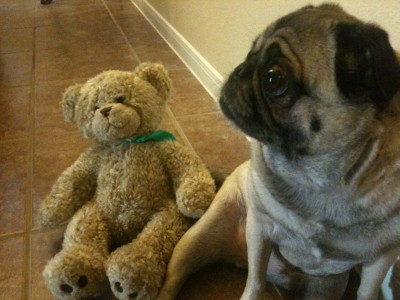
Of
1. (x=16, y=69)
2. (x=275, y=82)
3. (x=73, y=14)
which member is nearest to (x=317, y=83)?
(x=275, y=82)

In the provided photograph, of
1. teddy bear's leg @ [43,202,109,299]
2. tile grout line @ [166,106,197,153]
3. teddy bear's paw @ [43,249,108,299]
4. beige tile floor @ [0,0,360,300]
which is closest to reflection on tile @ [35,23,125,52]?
beige tile floor @ [0,0,360,300]

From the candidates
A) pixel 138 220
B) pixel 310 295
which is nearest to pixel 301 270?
pixel 310 295

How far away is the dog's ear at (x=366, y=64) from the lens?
55 centimetres

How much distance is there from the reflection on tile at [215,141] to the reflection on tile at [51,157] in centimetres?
37

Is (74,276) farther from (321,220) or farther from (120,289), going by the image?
(321,220)

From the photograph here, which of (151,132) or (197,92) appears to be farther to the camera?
(197,92)

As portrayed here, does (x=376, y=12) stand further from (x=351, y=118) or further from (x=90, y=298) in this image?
(x=90, y=298)

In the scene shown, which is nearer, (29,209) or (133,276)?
(133,276)

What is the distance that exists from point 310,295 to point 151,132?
1.71ft

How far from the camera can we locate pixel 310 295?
0.90 m

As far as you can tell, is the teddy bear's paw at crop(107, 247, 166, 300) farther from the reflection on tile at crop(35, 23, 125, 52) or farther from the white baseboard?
the reflection on tile at crop(35, 23, 125, 52)

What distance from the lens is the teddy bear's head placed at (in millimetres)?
961

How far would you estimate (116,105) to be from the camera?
0.96 m

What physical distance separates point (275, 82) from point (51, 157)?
0.95 metres
